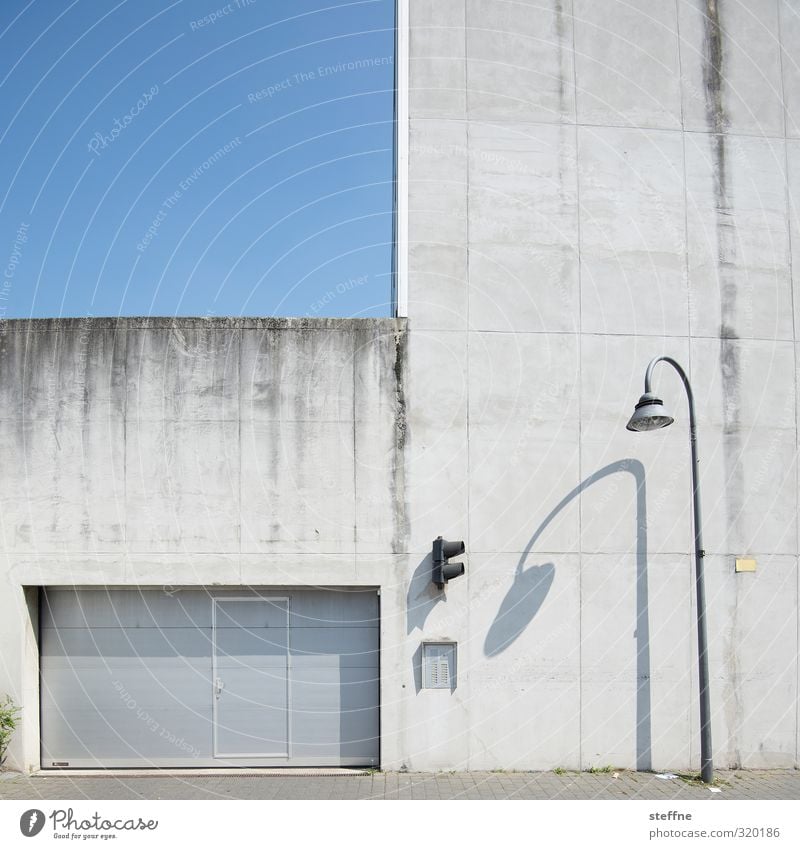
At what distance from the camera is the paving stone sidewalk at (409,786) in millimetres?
9000

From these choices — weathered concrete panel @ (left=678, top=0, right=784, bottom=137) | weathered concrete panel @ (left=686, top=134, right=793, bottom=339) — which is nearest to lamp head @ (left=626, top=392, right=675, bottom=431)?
weathered concrete panel @ (left=686, top=134, right=793, bottom=339)

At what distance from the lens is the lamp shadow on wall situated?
995 cm

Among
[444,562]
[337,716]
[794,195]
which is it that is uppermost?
[794,195]

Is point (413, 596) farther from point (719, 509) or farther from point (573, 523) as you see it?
point (719, 509)

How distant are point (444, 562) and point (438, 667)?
4.35 ft

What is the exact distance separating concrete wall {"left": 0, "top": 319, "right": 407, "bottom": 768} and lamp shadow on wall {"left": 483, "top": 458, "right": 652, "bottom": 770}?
1.38 meters

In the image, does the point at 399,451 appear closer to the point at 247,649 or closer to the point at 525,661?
the point at 525,661

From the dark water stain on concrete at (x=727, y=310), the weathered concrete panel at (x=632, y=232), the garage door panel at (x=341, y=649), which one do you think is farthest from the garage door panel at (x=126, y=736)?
the weathered concrete panel at (x=632, y=232)

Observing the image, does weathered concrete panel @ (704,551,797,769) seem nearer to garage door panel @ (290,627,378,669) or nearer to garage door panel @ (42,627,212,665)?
garage door panel @ (290,627,378,669)

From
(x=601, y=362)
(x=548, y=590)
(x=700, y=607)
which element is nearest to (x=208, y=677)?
(x=548, y=590)

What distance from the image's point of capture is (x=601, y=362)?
10.4 meters

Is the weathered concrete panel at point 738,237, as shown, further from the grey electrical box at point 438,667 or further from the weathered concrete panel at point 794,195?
the grey electrical box at point 438,667

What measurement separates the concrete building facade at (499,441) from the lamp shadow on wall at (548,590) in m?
0.03

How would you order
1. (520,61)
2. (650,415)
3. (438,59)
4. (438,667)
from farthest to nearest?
(520,61) < (438,59) < (438,667) < (650,415)
